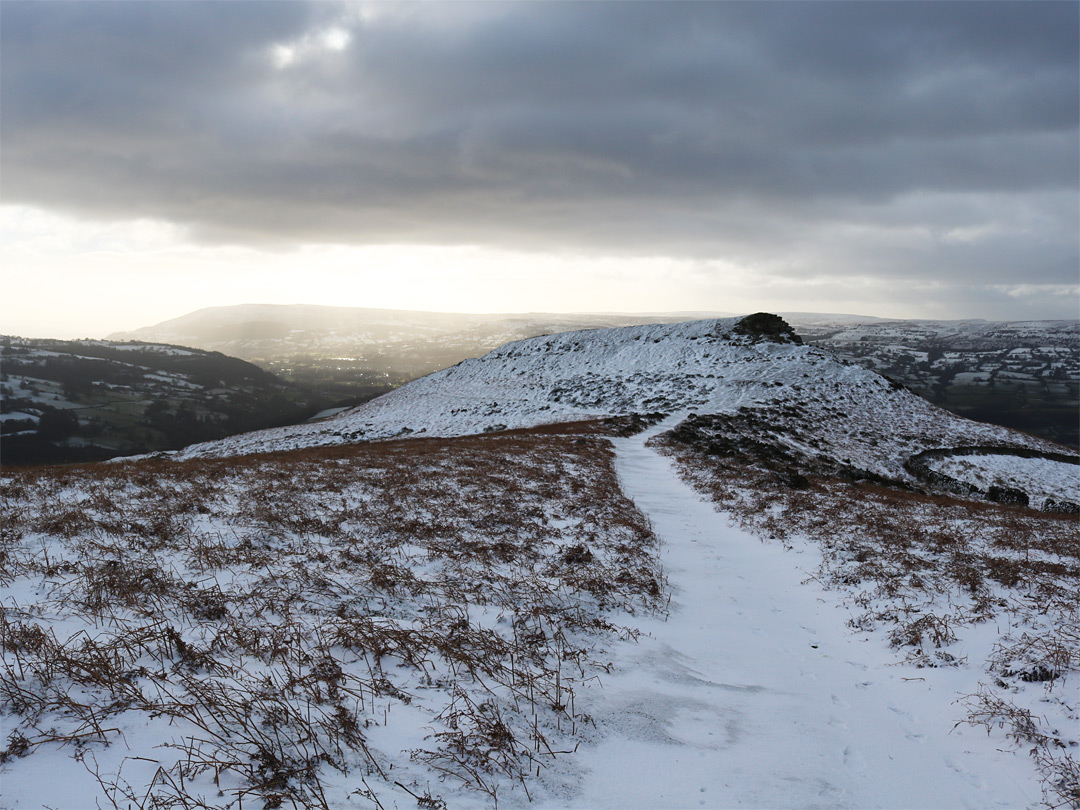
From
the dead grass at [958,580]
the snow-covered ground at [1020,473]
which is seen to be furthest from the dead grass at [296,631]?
the snow-covered ground at [1020,473]

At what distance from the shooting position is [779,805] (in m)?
4.15

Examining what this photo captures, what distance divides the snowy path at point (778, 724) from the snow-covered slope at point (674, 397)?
27993 millimetres

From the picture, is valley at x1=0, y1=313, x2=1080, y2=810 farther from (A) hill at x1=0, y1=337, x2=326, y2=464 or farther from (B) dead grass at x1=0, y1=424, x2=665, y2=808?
(A) hill at x1=0, y1=337, x2=326, y2=464

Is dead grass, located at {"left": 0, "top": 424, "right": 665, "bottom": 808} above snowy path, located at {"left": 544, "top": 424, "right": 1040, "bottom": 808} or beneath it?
above

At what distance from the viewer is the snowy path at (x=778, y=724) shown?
4.32m

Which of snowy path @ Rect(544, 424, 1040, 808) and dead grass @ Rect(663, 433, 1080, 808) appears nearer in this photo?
snowy path @ Rect(544, 424, 1040, 808)

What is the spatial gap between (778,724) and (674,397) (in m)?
41.5

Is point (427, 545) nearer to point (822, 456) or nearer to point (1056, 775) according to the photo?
point (1056, 775)

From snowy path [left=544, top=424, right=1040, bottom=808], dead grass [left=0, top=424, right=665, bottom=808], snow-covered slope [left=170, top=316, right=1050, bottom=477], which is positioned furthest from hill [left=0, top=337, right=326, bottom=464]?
snowy path [left=544, top=424, right=1040, bottom=808]

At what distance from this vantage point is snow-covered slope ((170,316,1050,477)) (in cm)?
3834

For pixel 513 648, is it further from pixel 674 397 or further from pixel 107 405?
pixel 107 405

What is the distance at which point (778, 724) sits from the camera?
527 centimetres

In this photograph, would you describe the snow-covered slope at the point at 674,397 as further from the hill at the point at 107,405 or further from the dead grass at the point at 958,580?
the hill at the point at 107,405

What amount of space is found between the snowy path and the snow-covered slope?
2799 centimetres
